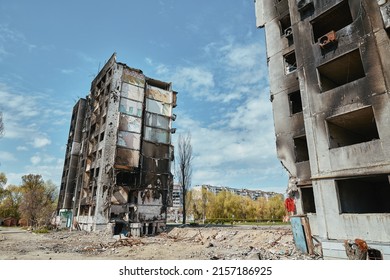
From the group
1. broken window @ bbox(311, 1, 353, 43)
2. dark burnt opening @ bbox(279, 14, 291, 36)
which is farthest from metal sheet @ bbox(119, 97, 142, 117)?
broken window @ bbox(311, 1, 353, 43)

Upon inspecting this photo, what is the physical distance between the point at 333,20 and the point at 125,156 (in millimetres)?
23158

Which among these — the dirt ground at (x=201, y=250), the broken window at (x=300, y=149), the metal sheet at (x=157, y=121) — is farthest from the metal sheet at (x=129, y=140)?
the broken window at (x=300, y=149)

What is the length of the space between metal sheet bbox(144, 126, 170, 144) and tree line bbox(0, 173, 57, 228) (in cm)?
2228

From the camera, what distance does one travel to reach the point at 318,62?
Result: 1289 cm

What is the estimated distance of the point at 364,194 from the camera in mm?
12977

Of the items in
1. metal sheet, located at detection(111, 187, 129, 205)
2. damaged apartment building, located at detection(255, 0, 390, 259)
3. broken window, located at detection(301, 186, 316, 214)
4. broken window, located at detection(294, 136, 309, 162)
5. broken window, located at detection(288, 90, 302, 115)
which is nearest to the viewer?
damaged apartment building, located at detection(255, 0, 390, 259)

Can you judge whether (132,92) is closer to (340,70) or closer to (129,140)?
(129,140)

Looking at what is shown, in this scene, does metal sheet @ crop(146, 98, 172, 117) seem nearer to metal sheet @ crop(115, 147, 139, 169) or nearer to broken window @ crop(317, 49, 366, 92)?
metal sheet @ crop(115, 147, 139, 169)

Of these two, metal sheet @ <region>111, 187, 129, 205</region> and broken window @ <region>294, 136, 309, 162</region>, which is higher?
broken window @ <region>294, 136, 309, 162</region>

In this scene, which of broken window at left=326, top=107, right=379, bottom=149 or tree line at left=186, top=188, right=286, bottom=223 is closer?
broken window at left=326, top=107, right=379, bottom=149

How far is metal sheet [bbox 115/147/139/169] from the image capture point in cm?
2782

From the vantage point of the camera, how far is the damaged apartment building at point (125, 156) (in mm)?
26922

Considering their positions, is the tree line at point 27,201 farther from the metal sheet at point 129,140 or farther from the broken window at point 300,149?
the broken window at point 300,149

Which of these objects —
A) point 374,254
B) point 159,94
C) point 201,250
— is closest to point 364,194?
point 374,254
